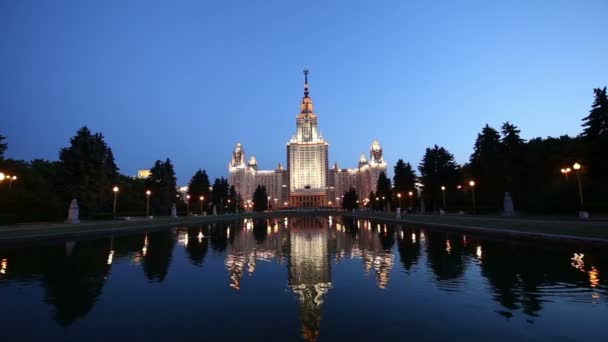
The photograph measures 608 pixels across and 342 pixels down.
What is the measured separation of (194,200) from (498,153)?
65040 millimetres

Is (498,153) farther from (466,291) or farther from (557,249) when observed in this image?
(466,291)

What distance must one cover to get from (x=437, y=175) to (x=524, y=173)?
15537mm

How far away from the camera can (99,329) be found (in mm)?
8125

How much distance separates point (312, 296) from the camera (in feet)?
35.8

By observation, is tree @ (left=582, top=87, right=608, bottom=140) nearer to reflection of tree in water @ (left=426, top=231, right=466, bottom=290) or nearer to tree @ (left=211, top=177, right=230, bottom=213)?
reflection of tree in water @ (left=426, top=231, right=466, bottom=290)

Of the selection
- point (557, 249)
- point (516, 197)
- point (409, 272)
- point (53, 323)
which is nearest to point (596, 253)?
A: point (557, 249)

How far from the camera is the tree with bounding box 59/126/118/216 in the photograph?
50.3m

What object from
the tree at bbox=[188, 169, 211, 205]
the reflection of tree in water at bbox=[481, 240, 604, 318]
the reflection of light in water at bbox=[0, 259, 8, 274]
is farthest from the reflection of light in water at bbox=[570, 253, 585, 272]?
the tree at bbox=[188, 169, 211, 205]

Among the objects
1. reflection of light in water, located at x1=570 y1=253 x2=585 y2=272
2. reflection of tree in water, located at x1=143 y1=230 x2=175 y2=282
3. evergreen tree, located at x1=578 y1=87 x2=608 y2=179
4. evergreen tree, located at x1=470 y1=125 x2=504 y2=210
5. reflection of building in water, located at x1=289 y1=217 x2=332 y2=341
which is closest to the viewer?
reflection of building in water, located at x1=289 y1=217 x2=332 y2=341

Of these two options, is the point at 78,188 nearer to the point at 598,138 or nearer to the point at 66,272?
the point at 66,272

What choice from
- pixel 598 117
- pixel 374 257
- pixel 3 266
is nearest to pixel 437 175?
pixel 598 117

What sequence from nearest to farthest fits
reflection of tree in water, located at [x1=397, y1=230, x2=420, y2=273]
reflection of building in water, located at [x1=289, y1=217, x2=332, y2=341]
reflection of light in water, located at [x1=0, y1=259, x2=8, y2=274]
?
reflection of building in water, located at [x1=289, y1=217, x2=332, y2=341] < reflection of light in water, located at [x1=0, y1=259, x2=8, y2=274] < reflection of tree in water, located at [x1=397, y1=230, x2=420, y2=273]

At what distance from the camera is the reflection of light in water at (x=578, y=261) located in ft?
45.3

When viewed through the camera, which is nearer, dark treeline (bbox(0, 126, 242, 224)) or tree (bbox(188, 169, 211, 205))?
dark treeline (bbox(0, 126, 242, 224))
